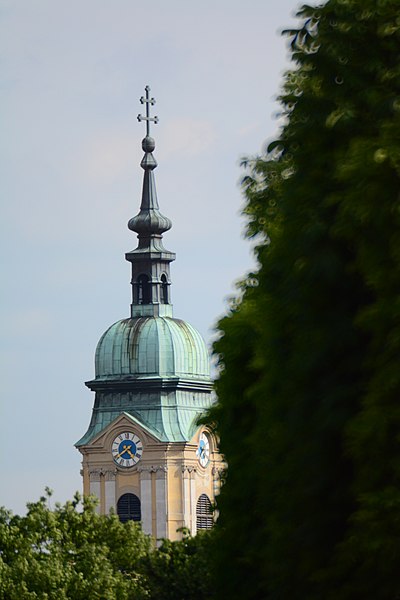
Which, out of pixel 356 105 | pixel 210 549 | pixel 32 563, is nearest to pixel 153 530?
pixel 32 563

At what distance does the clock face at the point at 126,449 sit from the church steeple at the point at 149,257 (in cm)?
773

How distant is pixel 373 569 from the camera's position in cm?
2555

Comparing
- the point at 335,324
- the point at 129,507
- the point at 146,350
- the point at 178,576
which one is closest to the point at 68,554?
the point at 178,576

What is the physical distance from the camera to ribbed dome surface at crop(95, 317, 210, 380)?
488ft

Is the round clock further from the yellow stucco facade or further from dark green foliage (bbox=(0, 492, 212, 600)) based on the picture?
dark green foliage (bbox=(0, 492, 212, 600))

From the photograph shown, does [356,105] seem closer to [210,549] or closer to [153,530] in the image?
[210,549]

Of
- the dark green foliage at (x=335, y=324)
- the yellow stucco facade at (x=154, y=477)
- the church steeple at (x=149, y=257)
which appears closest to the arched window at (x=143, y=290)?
the church steeple at (x=149, y=257)

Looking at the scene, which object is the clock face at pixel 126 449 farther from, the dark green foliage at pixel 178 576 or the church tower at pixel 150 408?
the dark green foliage at pixel 178 576

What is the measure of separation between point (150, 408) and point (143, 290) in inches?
281

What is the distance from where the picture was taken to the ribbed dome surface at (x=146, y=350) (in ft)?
488

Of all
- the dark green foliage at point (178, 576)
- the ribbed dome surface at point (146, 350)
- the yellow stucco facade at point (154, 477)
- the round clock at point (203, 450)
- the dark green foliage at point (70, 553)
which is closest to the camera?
the dark green foliage at point (178, 576)

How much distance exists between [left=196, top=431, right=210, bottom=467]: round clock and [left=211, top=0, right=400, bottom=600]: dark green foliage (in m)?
117

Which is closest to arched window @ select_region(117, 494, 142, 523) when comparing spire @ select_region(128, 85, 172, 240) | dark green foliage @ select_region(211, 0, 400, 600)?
spire @ select_region(128, 85, 172, 240)

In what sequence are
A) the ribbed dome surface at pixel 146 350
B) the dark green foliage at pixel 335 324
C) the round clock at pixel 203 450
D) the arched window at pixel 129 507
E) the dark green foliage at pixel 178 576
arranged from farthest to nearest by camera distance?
1. the ribbed dome surface at pixel 146 350
2. the round clock at pixel 203 450
3. the arched window at pixel 129 507
4. the dark green foliage at pixel 178 576
5. the dark green foliage at pixel 335 324
